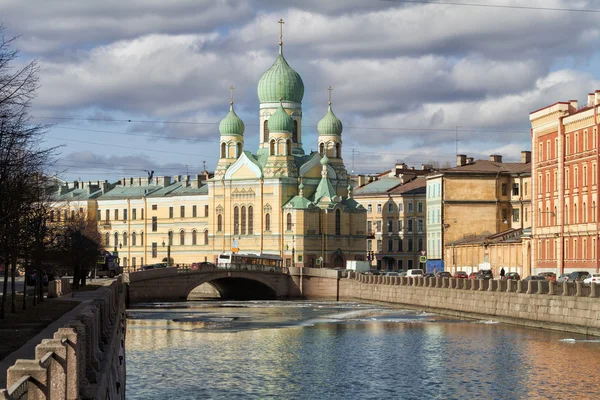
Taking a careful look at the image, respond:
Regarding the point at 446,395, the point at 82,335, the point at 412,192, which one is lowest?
the point at 446,395

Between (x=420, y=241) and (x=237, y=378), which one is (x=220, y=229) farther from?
(x=237, y=378)

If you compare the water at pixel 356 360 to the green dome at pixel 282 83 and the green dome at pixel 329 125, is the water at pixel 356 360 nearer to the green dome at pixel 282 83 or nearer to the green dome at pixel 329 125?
the green dome at pixel 282 83

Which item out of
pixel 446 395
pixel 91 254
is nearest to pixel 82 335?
pixel 446 395

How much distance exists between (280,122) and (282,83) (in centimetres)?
565

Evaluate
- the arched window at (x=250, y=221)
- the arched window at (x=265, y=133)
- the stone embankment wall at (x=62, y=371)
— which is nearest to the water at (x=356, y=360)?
the stone embankment wall at (x=62, y=371)

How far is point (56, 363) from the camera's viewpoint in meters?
13.0

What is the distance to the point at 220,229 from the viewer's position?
12519 cm

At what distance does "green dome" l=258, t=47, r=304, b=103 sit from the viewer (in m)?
126

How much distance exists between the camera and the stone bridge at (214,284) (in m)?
89.4

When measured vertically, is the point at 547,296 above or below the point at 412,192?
below

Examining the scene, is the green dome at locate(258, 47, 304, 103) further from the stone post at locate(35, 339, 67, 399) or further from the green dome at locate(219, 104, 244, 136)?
the stone post at locate(35, 339, 67, 399)

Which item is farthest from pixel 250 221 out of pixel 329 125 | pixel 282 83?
pixel 329 125

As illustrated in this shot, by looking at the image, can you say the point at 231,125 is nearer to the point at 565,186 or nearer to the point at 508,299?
the point at 565,186

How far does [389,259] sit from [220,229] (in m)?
20.2
